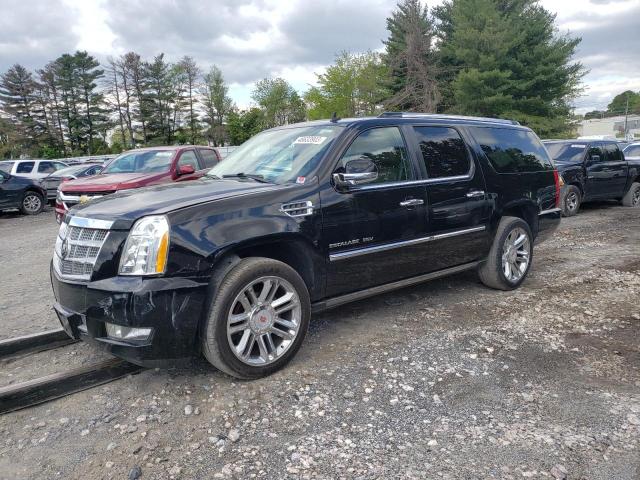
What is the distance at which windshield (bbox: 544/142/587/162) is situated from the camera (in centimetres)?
1170

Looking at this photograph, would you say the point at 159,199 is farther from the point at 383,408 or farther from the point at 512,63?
the point at 512,63

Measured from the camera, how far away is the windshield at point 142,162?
384 inches

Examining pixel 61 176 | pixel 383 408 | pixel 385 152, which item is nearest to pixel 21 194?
pixel 61 176

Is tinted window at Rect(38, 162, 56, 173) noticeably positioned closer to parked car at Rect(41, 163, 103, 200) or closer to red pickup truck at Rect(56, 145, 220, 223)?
parked car at Rect(41, 163, 103, 200)

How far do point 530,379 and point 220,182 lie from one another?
8.91 feet

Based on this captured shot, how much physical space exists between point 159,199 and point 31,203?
14.0 metres

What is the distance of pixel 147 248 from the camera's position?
2.99m

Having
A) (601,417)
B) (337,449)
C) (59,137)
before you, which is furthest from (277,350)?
(59,137)

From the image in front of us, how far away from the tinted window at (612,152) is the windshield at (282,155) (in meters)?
10.5

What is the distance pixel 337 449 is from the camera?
2.66 metres

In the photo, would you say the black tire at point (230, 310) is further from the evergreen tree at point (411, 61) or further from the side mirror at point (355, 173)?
the evergreen tree at point (411, 61)

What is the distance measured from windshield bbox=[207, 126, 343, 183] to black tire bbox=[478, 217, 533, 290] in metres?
2.25

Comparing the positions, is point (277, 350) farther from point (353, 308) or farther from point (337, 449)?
point (353, 308)

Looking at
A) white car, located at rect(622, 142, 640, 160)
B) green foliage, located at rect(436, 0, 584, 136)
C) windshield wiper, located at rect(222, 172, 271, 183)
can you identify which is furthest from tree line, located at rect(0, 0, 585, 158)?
windshield wiper, located at rect(222, 172, 271, 183)
